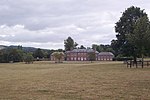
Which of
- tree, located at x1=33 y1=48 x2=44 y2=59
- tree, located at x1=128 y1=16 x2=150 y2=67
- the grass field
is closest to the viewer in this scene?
the grass field

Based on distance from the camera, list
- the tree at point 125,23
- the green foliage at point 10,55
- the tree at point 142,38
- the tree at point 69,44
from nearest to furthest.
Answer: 1. the tree at point 142,38
2. the tree at point 125,23
3. the green foliage at point 10,55
4. the tree at point 69,44

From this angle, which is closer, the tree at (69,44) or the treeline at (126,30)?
the treeline at (126,30)

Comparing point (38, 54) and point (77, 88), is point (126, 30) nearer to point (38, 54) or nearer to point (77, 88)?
point (77, 88)

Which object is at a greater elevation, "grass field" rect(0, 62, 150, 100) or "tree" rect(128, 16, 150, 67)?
"tree" rect(128, 16, 150, 67)

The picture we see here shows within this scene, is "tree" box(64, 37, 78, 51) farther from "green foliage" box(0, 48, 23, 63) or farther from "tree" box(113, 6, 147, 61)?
"tree" box(113, 6, 147, 61)

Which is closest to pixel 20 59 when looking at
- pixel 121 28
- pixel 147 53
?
pixel 121 28

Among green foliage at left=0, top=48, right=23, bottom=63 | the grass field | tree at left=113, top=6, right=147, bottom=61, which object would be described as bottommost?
the grass field

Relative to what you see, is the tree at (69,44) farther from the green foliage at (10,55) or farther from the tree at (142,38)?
the tree at (142,38)

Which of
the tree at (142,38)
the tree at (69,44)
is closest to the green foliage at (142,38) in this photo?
the tree at (142,38)

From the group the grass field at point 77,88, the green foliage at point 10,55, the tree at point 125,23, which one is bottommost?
the grass field at point 77,88

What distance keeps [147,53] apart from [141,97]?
41.6m

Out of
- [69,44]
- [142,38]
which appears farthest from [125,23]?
[69,44]

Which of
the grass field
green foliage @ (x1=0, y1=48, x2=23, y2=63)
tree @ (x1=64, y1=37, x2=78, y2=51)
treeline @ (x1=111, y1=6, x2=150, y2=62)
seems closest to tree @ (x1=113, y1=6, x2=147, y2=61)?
treeline @ (x1=111, y1=6, x2=150, y2=62)

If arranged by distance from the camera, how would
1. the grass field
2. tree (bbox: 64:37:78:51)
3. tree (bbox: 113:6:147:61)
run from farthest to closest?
tree (bbox: 64:37:78:51) < tree (bbox: 113:6:147:61) < the grass field
